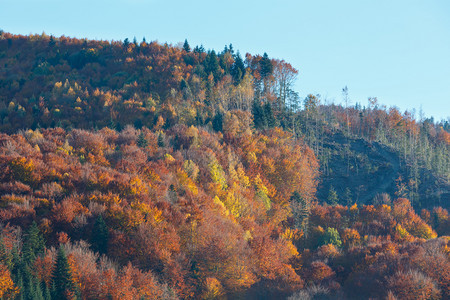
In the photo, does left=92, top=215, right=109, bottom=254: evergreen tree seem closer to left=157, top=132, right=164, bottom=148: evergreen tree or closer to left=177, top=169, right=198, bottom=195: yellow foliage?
left=177, top=169, right=198, bottom=195: yellow foliage

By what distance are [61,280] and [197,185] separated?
41.4 meters

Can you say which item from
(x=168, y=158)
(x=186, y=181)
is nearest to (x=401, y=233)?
(x=186, y=181)

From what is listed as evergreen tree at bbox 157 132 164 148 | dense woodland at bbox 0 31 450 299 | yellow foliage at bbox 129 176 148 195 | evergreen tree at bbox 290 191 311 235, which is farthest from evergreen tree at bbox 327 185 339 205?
yellow foliage at bbox 129 176 148 195

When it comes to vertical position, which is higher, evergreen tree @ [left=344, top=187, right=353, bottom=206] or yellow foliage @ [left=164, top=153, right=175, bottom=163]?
yellow foliage @ [left=164, top=153, right=175, bottom=163]

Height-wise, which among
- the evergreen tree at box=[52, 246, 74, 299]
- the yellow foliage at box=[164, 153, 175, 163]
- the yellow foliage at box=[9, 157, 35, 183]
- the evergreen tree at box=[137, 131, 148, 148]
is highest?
the evergreen tree at box=[137, 131, 148, 148]

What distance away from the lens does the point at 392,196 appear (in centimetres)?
9550

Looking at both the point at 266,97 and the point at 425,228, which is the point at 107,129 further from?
the point at 425,228

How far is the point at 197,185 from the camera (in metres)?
78.1

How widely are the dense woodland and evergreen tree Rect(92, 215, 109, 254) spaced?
29 cm

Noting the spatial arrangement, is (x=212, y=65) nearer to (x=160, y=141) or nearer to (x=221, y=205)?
(x=160, y=141)

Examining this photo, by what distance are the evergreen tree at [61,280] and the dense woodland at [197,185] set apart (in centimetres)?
11

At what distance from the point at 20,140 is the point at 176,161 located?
3161cm

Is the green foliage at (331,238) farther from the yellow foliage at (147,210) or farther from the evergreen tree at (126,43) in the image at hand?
the evergreen tree at (126,43)

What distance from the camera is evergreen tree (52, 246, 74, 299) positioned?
38.5 m
